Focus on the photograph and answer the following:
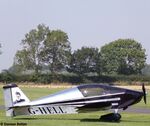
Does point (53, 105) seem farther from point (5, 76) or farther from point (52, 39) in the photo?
point (52, 39)

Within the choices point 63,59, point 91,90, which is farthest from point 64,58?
point 91,90

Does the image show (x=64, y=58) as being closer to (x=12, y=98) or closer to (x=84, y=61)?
(x=84, y=61)

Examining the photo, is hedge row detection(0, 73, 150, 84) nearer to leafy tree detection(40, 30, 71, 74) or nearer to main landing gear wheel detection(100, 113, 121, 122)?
leafy tree detection(40, 30, 71, 74)

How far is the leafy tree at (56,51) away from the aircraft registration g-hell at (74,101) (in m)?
94.2

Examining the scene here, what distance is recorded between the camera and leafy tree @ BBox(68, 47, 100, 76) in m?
119

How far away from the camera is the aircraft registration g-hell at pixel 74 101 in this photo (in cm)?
2078

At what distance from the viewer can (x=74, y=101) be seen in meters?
21.3

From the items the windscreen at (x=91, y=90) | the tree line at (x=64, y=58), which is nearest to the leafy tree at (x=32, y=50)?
the tree line at (x=64, y=58)

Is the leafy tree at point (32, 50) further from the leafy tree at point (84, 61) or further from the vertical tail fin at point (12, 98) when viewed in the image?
the vertical tail fin at point (12, 98)

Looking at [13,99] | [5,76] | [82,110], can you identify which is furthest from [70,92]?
[5,76]

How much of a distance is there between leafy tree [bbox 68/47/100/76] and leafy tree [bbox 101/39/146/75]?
4.09m

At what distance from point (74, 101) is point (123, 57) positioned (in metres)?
109

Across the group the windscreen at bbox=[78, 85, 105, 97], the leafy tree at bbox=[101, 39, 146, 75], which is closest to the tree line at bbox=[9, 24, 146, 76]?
the leafy tree at bbox=[101, 39, 146, 75]

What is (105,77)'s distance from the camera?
11088 cm
